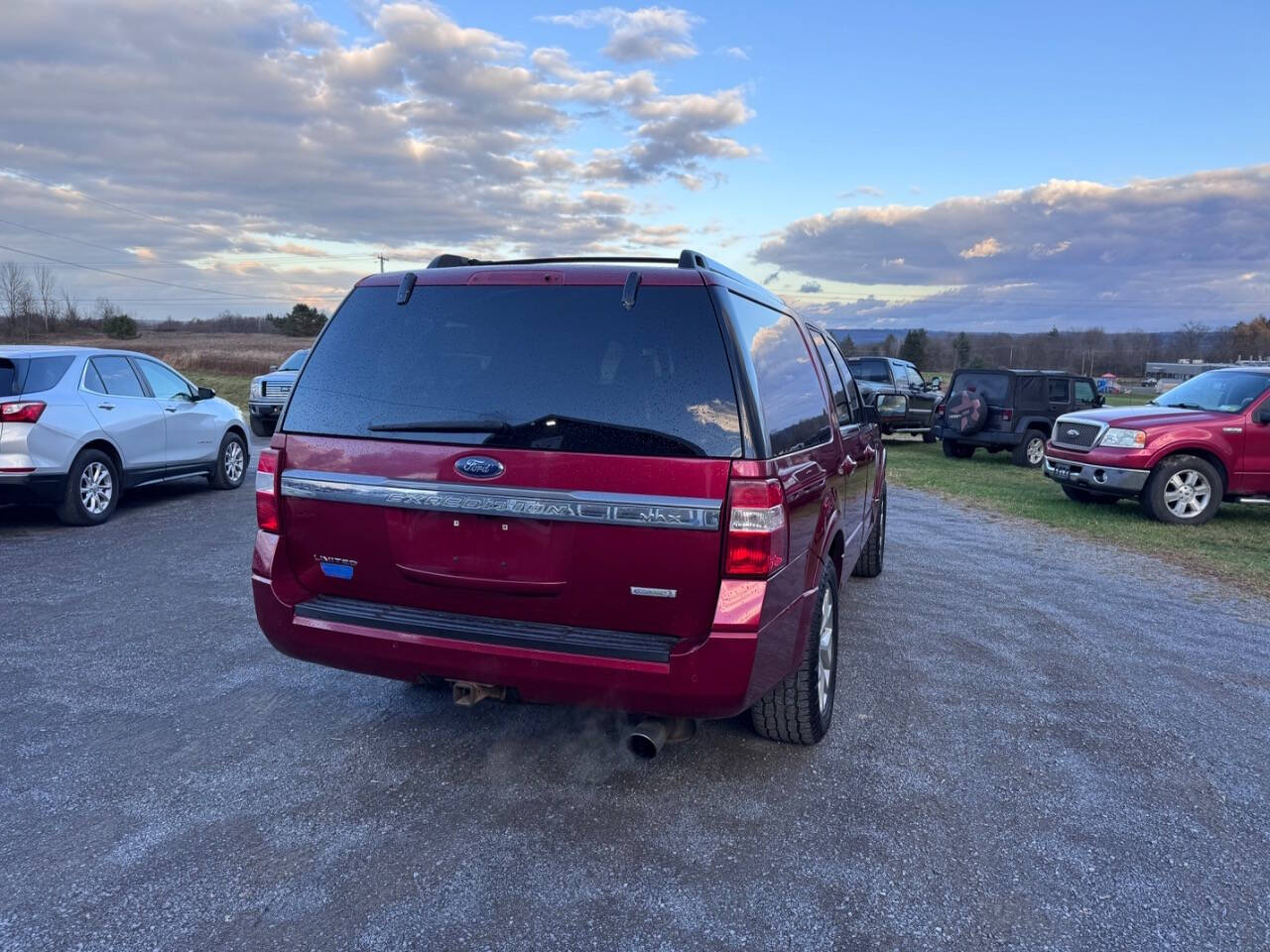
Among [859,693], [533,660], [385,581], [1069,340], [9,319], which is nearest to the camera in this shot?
[533,660]

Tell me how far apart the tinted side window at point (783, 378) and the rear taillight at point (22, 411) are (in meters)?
7.00

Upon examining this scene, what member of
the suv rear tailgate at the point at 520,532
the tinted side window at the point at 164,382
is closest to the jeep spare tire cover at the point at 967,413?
the tinted side window at the point at 164,382

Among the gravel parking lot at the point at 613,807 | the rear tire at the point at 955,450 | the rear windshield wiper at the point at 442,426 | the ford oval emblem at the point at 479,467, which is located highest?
the rear windshield wiper at the point at 442,426

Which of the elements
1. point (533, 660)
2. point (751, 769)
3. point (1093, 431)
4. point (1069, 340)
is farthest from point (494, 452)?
point (1069, 340)

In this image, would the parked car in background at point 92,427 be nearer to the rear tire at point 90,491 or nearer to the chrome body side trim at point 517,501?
the rear tire at point 90,491

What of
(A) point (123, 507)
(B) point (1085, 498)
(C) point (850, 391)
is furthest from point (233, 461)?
(B) point (1085, 498)

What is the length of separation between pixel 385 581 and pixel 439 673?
0.41 meters

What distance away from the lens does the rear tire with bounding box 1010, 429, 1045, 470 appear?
1738cm

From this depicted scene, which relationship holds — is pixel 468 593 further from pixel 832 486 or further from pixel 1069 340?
pixel 1069 340

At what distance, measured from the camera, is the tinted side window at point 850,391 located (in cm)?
593

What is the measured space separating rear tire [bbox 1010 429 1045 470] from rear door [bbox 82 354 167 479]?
1480 centimetres

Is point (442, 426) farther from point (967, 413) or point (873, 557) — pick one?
point (967, 413)

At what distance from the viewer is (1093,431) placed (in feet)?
36.1

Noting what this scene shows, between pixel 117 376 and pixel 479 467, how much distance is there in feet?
25.9
